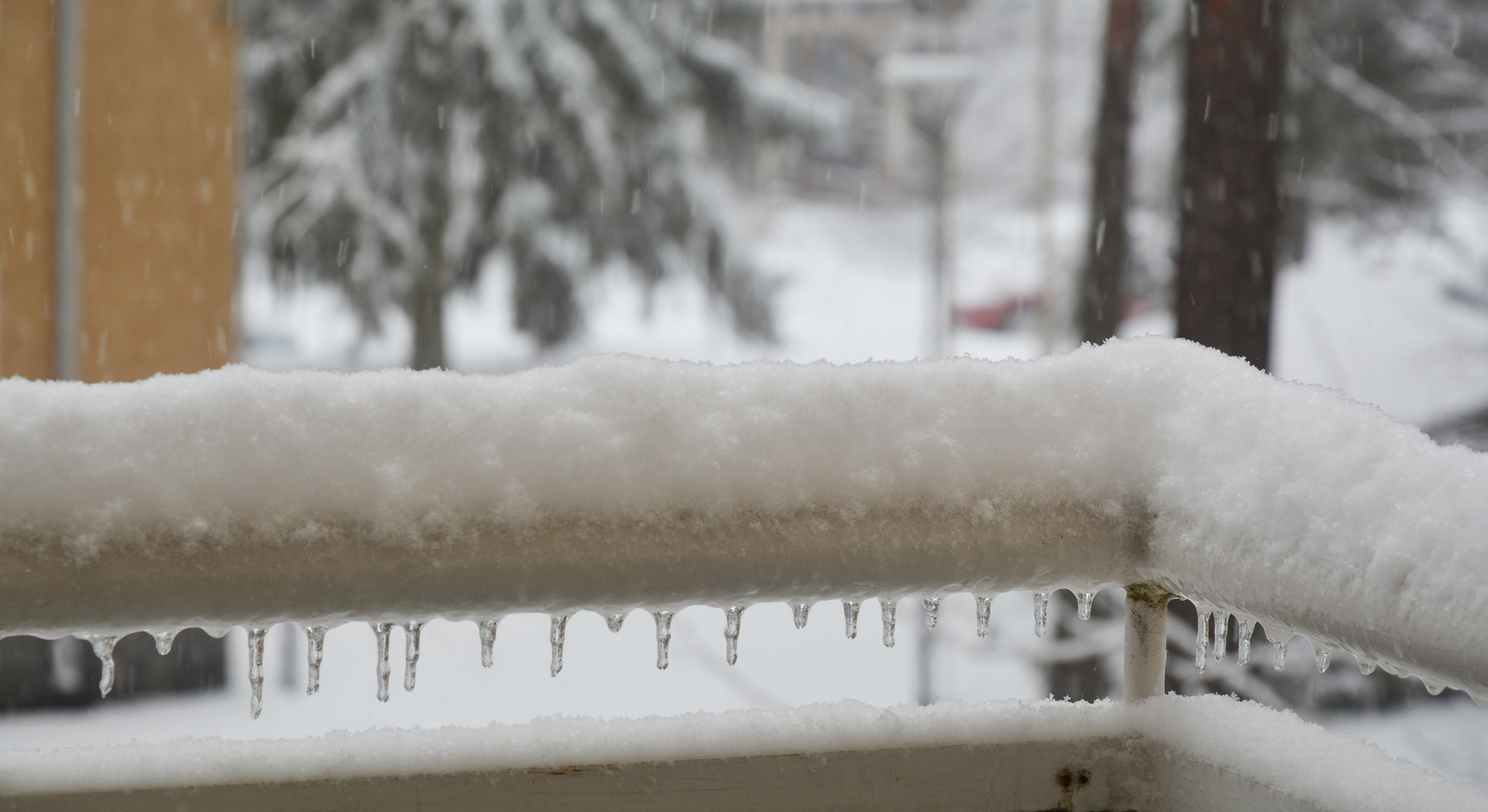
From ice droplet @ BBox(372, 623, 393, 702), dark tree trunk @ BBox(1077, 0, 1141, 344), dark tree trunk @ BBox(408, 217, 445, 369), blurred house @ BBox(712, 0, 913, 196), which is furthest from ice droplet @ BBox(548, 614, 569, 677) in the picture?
blurred house @ BBox(712, 0, 913, 196)

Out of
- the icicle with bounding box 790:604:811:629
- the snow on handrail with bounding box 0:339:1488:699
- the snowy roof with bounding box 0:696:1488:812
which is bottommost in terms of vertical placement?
the snowy roof with bounding box 0:696:1488:812

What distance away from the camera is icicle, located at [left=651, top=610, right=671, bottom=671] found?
37.4 inches

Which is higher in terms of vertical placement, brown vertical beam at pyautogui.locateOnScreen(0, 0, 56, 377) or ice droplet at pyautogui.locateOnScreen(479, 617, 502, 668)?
brown vertical beam at pyautogui.locateOnScreen(0, 0, 56, 377)

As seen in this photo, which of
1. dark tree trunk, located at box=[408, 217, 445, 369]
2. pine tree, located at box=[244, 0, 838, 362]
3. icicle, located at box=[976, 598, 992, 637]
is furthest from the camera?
dark tree trunk, located at box=[408, 217, 445, 369]

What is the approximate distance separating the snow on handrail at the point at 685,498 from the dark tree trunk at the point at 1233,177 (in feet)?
16.6

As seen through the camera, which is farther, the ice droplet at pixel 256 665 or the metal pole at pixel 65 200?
the metal pole at pixel 65 200

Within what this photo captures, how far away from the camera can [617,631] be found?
94 cm

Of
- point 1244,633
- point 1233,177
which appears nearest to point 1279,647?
point 1244,633

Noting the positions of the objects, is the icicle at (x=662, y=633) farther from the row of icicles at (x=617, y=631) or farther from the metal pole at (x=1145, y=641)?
the metal pole at (x=1145, y=641)

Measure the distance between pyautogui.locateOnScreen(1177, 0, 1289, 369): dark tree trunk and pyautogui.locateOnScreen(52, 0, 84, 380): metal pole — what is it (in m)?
5.29

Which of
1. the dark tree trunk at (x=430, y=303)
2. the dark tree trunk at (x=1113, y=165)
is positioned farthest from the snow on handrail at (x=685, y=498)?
the dark tree trunk at (x=430, y=303)

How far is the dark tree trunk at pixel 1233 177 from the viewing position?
5.65m

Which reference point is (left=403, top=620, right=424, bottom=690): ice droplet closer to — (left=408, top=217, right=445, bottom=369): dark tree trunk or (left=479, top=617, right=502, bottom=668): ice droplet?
(left=479, top=617, right=502, bottom=668): ice droplet

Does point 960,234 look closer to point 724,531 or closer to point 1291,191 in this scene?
point 1291,191
